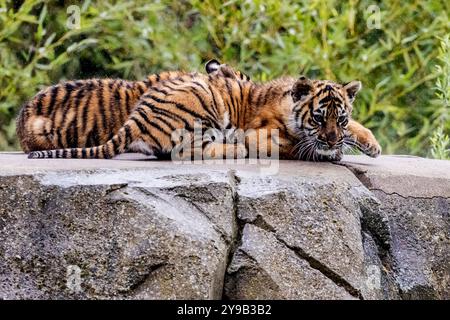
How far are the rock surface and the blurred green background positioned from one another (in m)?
4.03

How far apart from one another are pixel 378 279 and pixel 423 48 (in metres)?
5.15

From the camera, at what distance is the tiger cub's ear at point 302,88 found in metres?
5.92

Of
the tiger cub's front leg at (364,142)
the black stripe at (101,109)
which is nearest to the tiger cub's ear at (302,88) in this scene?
the tiger cub's front leg at (364,142)

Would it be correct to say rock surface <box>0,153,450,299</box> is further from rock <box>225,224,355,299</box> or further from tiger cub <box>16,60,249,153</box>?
tiger cub <box>16,60,249,153</box>

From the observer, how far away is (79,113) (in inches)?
248

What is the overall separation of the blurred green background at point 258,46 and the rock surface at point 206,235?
4.03 meters

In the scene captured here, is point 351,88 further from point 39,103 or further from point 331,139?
point 39,103

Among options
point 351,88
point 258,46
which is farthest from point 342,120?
point 258,46

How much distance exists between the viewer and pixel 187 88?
5988 mm
